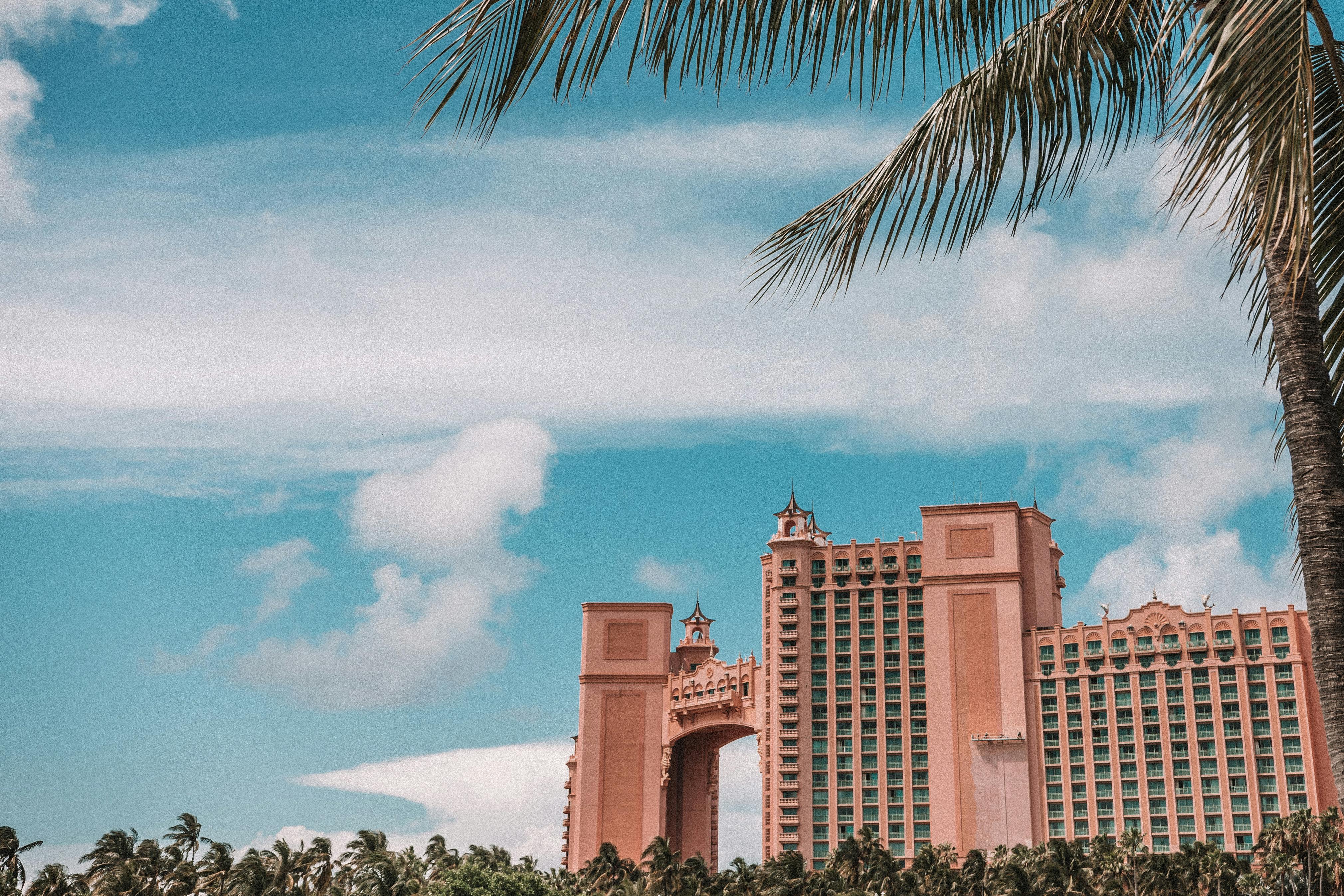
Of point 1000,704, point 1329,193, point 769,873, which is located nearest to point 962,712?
point 1000,704

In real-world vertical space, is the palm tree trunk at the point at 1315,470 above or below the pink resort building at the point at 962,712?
below

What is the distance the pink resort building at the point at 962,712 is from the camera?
7112 cm

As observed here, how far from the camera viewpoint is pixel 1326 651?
5609 millimetres

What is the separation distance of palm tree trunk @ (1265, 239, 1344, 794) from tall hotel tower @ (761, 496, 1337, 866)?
70133mm

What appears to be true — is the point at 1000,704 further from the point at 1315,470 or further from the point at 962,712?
the point at 1315,470

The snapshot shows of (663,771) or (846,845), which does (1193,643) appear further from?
(663,771)

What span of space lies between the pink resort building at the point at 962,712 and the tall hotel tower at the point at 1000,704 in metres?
0.11

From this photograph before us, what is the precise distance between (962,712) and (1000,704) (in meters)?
2.18

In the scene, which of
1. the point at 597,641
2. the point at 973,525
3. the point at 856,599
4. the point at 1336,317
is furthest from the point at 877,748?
the point at 1336,317

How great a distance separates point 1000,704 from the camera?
77.4m

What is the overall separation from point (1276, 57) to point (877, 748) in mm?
77260

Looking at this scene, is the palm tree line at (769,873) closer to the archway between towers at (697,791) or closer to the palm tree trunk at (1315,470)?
the archway between towers at (697,791)

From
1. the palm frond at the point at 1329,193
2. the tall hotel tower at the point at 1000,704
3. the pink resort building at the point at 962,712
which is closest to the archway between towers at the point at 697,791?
the pink resort building at the point at 962,712

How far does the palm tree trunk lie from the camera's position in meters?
5.61
